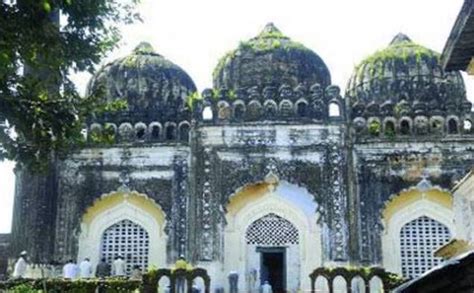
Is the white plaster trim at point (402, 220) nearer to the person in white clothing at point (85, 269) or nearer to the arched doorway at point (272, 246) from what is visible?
the arched doorway at point (272, 246)

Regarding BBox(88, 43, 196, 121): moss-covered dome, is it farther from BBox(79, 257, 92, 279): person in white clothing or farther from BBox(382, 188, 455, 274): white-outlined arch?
BBox(382, 188, 455, 274): white-outlined arch

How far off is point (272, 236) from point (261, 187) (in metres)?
1.27

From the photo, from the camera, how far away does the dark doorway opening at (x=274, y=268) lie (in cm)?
1933

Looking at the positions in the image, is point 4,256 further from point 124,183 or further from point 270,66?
point 270,66

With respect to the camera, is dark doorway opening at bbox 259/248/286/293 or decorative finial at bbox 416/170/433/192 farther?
dark doorway opening at bbox 259/248/286/293

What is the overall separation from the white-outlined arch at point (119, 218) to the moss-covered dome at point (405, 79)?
21.3 feet

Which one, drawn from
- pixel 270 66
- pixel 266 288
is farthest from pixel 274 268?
pixel 270 66

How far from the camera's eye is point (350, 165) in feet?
63.0

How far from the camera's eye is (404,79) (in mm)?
22359

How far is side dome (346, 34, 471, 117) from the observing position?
71.8 feet

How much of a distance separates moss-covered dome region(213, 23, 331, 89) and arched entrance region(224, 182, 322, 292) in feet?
11.1

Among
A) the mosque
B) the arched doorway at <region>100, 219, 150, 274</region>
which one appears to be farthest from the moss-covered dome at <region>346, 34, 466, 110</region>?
the arched doorway at <region>100, 219, 150, 274</region>

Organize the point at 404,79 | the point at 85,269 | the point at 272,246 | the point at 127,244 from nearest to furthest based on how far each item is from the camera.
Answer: the point at 85,269, the point at 272,246, the point at 127,244, the point at 404,79

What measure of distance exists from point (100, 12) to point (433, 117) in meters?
12.2
